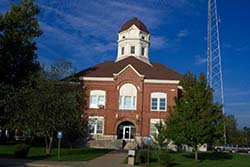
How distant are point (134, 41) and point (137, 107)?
14.4 meters

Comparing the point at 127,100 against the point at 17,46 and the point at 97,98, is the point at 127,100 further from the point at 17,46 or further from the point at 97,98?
the point at 17,46

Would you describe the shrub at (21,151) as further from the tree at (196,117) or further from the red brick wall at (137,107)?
the red brick wall at (137,107)

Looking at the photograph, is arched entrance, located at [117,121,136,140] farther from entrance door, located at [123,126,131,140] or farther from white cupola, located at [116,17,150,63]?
white cupola, located at [116,17,150,63]

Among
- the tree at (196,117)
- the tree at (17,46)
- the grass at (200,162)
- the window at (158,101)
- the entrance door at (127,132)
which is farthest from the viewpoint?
the entrance door at (127,132)

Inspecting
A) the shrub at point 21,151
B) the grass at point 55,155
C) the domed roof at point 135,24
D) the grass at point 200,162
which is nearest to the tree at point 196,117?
the grass at point 200,162

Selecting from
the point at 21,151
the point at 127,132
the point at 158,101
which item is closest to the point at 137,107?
the point at 158,101

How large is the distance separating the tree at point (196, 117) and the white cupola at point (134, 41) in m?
28.6

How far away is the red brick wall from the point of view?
48.8 metres

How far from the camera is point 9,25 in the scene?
40.0m

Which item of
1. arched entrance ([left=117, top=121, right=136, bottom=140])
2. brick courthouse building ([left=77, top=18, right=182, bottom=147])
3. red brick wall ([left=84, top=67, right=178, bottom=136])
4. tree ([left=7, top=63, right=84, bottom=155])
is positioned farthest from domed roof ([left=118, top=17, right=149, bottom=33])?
tree ([left=7, top=63, right=84, bottom=155])

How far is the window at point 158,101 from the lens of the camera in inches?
1950

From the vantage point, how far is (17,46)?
40312 mm

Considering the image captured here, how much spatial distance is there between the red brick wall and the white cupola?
10060mm

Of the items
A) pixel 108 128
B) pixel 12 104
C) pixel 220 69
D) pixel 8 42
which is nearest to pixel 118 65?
pixel 108 128
